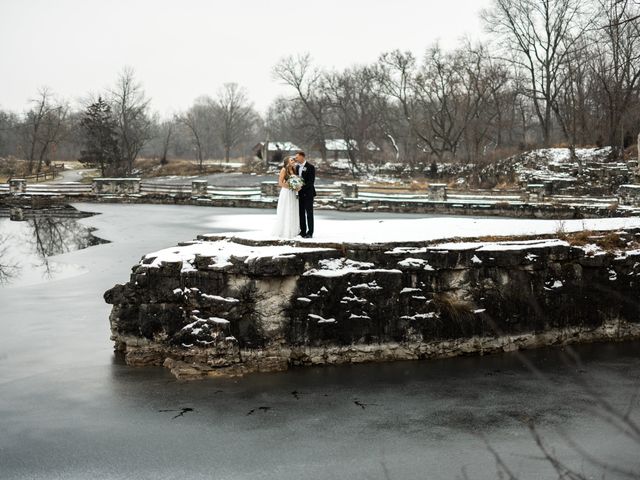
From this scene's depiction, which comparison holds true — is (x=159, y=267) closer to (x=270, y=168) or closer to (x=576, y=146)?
(x=576, y=146)

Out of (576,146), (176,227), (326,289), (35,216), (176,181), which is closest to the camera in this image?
(326,289)

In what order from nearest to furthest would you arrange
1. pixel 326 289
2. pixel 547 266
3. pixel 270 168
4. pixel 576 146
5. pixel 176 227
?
pixel 326 289 → pixel 547 266 → pixel 176 227 → pixel 576 146 → pixel 270 168

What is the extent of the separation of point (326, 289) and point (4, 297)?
8.32 m

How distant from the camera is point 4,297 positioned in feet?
52.6

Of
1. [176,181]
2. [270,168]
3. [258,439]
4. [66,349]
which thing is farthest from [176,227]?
[270,168]

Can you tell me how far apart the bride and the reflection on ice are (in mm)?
7848

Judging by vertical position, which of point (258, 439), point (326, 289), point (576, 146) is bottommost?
point (258, 439)

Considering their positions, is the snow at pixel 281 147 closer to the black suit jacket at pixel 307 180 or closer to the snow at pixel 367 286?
the black suit jacket at pixel 307 180

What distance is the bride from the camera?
13141mm

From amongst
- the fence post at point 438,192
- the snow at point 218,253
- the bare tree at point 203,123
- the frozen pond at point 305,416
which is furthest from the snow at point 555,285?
the bare tree at point 203,123

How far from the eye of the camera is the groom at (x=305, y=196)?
13.2 meters

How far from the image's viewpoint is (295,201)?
13258mm

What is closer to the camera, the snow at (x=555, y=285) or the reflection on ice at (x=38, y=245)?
the snow at (x=555, y=285)

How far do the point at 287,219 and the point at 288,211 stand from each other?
0.15 m
